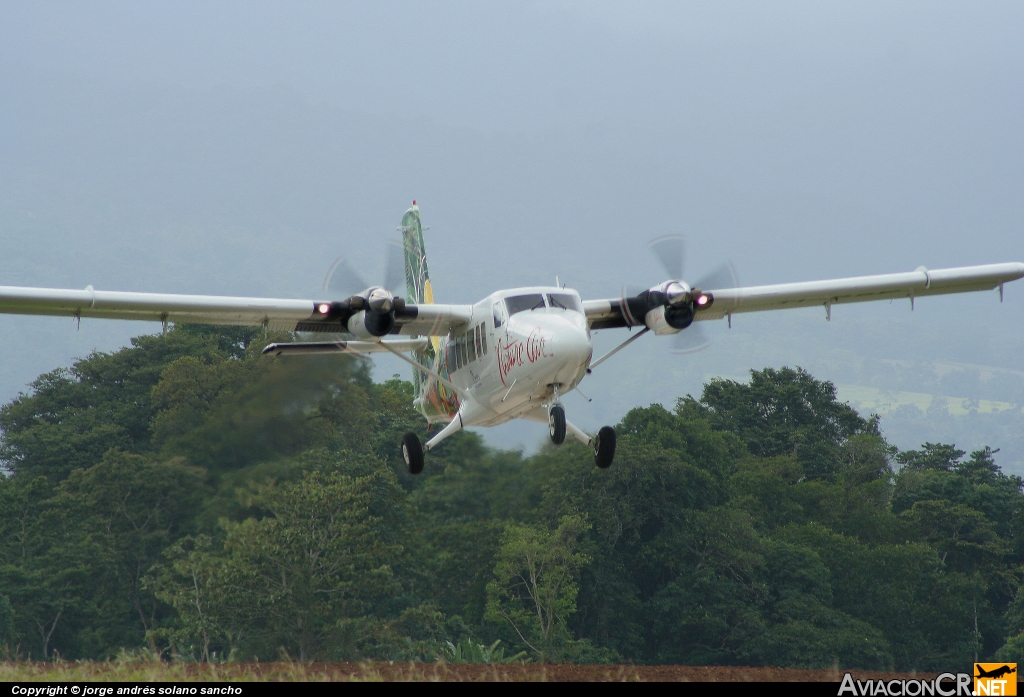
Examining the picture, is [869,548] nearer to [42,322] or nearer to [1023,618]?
[1023,618]

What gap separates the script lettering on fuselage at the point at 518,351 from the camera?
587 inches

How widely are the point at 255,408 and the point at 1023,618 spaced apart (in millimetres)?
34686

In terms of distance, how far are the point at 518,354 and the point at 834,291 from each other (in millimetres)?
6498

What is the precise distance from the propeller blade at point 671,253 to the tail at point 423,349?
414 centimetres

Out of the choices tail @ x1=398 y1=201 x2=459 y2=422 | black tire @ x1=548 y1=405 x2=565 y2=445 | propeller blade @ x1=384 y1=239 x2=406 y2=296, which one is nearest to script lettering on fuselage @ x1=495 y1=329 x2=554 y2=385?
black tire @ x1=548 y1=405 x2=565 y2=445

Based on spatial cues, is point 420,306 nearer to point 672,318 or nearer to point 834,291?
point 672,318

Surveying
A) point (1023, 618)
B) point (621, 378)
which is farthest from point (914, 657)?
point (621, 378)

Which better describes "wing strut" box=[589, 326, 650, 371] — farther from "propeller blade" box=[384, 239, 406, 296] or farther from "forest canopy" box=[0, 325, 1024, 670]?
"forest canopy" box=[0, 325, 1024, 670]

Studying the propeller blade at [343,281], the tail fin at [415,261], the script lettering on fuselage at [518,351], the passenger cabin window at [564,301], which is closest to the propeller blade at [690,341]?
the passenger cabin window at [564,301]

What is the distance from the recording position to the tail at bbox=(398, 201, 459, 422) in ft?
62.5

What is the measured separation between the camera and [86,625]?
3997 centimetres

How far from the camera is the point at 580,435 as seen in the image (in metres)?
17.2

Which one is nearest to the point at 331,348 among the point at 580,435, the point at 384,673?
the point at 580,435

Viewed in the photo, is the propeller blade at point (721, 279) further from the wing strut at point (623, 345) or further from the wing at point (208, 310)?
the wing at point (208, 310)
